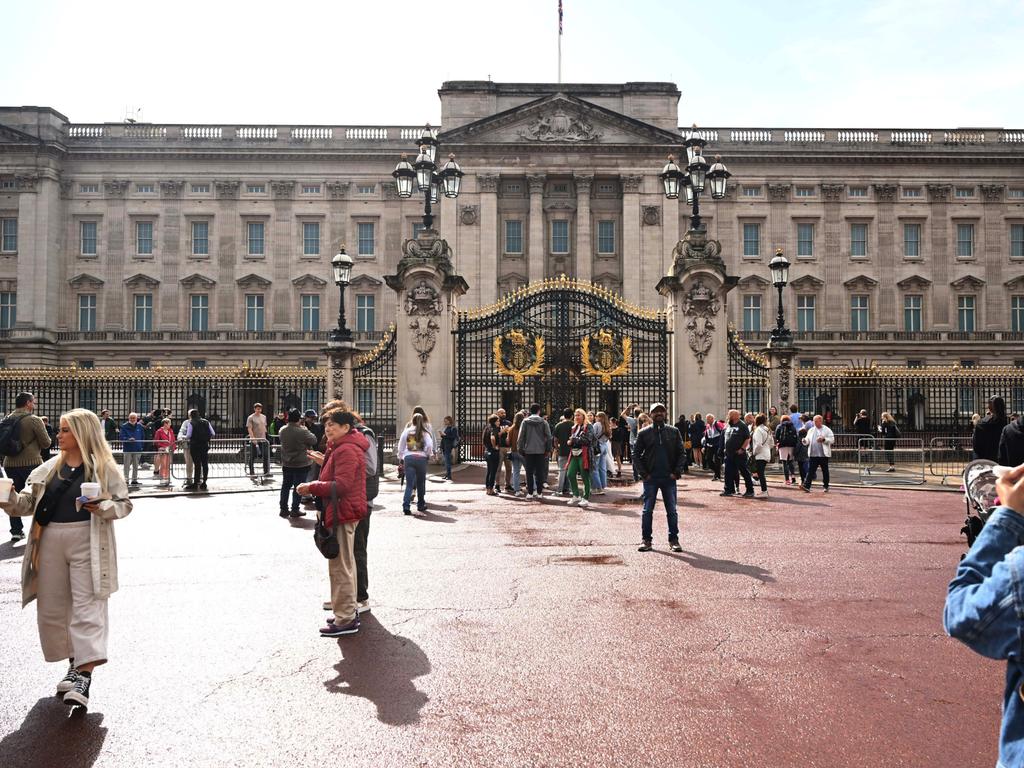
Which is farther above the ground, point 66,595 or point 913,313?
point 913,313

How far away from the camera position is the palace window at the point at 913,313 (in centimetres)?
5281

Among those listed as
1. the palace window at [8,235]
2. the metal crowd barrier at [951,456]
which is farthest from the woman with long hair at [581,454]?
the palace window at [8,235]

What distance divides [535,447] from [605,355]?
6859mm

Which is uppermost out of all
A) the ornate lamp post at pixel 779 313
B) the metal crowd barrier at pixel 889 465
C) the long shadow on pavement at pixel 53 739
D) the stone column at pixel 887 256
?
the stone column at pixel 887 256

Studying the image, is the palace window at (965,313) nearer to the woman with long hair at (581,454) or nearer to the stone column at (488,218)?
the stone column at (488,218)

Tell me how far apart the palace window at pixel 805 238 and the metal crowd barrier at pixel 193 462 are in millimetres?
41073

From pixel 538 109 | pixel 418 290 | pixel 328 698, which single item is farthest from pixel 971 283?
pixel 328 698

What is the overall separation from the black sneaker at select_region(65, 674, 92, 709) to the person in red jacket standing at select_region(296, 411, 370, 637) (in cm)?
194

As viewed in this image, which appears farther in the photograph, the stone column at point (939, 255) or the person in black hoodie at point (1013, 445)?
the stone column at point (939, 255)

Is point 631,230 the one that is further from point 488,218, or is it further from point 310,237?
point 310,237

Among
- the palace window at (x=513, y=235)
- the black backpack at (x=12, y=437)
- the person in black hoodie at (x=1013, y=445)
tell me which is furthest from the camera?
the palace window at (x=513, y=235)

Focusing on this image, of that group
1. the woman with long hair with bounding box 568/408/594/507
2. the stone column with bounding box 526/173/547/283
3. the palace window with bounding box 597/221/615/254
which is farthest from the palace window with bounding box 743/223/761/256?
the woman with long hair with bounding box 568/408/594/507

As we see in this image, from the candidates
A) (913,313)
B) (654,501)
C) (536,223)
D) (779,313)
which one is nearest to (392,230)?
(536,223)

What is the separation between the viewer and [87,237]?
2115 inches
